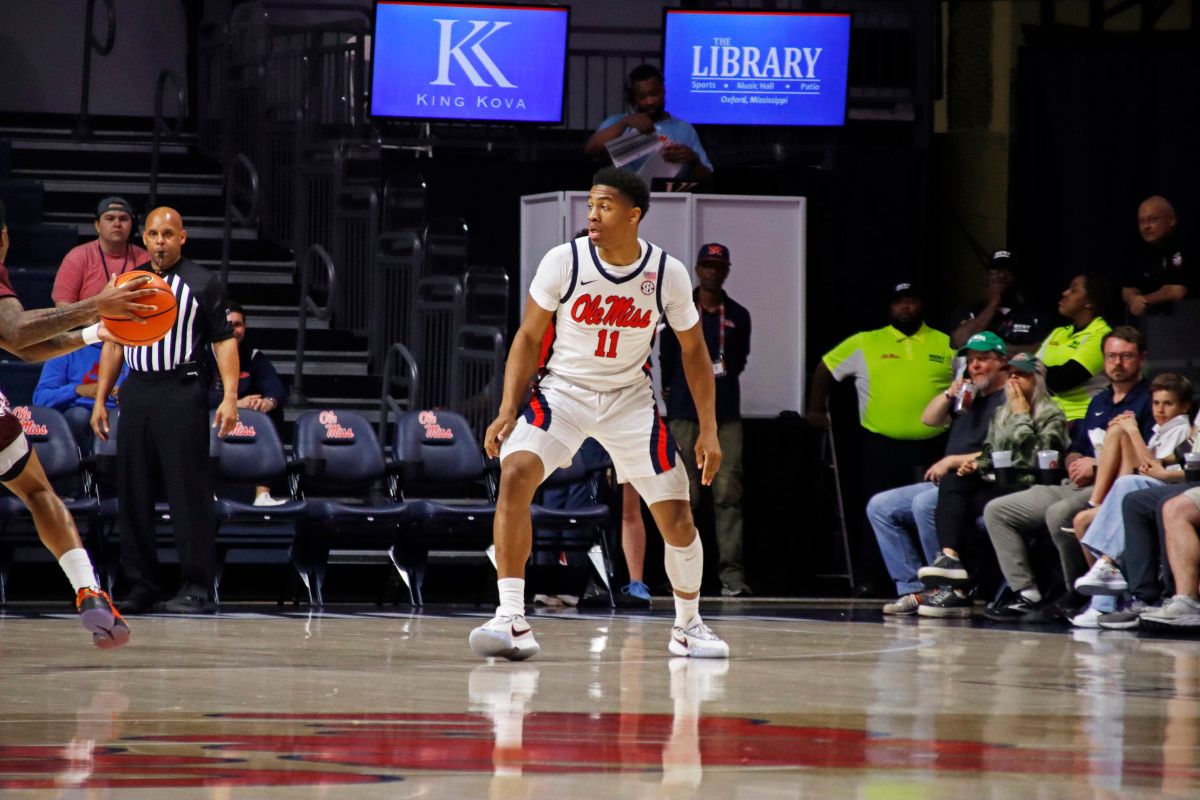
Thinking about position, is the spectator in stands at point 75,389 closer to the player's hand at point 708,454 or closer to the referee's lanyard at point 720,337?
the referee's lanyard at point 720,337

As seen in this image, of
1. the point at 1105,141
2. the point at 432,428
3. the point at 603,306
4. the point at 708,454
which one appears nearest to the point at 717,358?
the point at 432,428

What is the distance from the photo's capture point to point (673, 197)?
491 inches

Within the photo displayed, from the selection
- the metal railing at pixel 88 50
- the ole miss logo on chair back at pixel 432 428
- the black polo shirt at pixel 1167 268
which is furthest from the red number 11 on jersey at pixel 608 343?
the metal railing at pixel 88 50

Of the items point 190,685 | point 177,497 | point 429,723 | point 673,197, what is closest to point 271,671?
point 190,685

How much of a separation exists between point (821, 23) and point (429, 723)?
34.9 ft

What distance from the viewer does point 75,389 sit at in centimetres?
1081

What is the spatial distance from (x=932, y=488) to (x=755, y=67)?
4.88m

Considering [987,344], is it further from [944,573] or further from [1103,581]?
[1103,581]

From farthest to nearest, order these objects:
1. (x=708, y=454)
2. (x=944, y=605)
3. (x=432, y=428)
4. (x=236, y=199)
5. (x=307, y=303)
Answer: (x=236, y=199), (x=307, y=303), (x=432, y=428), (x=944, y=605), (x=708, y=454)

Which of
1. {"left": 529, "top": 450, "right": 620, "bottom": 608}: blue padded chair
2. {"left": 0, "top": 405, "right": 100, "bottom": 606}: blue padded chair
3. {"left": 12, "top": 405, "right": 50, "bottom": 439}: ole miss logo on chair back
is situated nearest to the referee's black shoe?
{"left": 0, "top": 405, "right": 100, "bottom": 606}: blue padded chair

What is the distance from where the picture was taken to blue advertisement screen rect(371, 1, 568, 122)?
14266 mm

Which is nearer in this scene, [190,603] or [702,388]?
[702,388]

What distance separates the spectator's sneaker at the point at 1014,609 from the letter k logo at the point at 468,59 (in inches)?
237

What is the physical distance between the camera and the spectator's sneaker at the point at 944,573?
1057 centimetres
